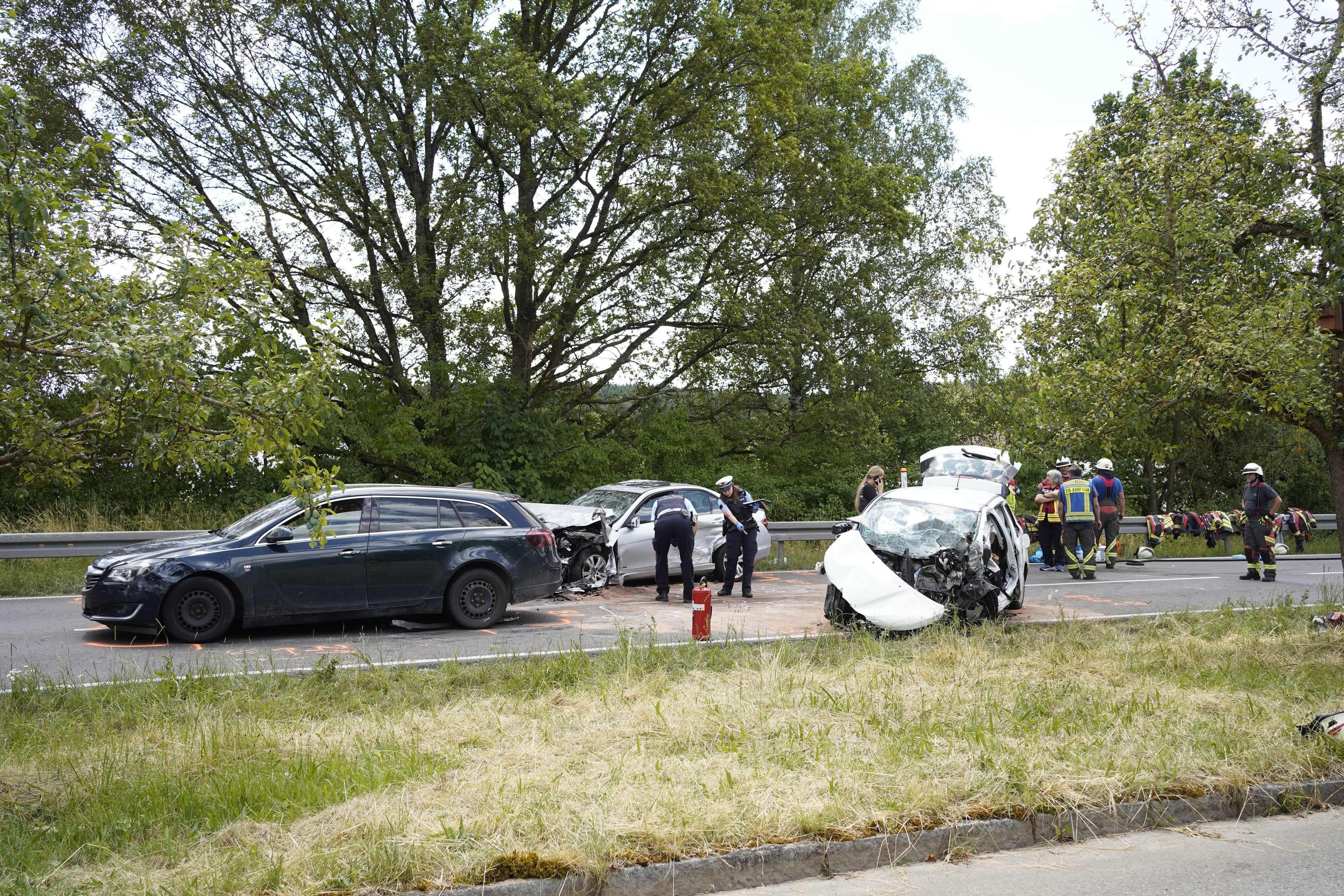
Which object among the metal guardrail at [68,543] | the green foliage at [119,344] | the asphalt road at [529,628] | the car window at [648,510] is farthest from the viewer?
the car window at [648,510]

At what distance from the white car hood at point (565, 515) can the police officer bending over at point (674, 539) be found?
959 mm

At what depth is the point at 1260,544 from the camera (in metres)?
16.3

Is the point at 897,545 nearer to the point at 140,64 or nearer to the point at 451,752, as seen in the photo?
the point at 451,752

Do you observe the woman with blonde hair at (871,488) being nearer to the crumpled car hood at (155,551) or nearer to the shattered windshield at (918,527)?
the shattered windshield at (918,527)

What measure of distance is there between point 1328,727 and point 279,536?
9.05 metres

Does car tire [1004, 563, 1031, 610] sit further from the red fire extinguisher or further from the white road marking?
the red fire extinguisher

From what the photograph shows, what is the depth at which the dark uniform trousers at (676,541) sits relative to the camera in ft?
42.7

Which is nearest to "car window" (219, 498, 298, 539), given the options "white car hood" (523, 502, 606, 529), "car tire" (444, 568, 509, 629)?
"car tire" (444, 568, 509, 629)

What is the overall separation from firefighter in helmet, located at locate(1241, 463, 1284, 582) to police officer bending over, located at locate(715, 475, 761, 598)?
7.93m

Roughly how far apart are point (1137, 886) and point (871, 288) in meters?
24.5

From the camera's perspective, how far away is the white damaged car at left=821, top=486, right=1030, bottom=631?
10.5m

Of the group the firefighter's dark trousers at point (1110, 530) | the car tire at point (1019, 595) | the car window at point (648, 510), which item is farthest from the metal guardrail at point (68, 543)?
the firefighter's dark trousers at point (1110, 530)

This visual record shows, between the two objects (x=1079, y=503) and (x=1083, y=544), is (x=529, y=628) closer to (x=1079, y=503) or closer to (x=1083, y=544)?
(x=1079, y=503)

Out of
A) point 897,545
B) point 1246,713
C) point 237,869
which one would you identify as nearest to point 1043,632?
point 897,545
